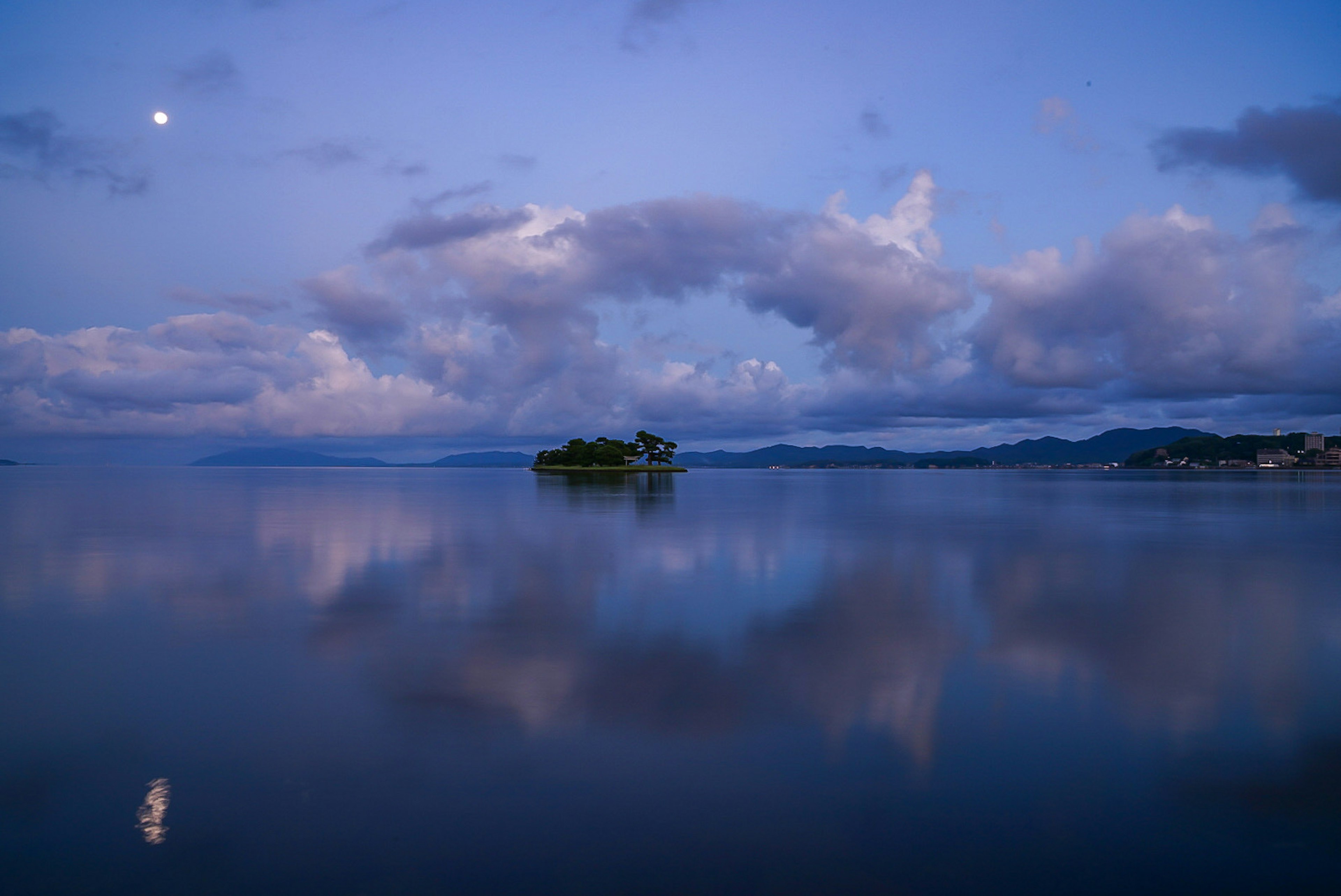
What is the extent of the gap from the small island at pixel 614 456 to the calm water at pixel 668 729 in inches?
4912

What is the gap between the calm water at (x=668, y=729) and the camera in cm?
548

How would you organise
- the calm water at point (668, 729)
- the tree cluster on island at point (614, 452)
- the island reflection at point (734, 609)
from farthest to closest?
the tree cluster on island at point (614, 452)
the island reflection at point (734, 609)
the calm water at point (668, 729)

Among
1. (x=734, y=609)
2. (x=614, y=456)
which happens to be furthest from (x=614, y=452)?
(x=734, y=609)

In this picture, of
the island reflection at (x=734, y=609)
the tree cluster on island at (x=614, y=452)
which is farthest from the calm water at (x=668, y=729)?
the tree cluster on island at (x=614, y=452)

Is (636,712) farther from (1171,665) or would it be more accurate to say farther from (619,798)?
(1171,665)

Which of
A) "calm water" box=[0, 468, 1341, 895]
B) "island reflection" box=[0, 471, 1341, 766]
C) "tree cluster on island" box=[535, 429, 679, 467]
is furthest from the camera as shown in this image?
"tree cluster on island" box=[535, 429, 679, 467]

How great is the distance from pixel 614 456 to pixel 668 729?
5444 inches

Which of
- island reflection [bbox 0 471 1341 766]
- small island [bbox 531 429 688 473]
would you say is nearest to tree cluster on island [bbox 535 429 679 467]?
small island [bbox 531 429 688 473]

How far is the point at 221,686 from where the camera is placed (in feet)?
31.6

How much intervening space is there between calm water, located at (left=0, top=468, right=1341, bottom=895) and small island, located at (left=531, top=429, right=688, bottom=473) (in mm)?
124765

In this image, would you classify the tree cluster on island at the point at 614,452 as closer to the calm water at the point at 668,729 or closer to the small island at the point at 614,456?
the small island at the point at 614,456

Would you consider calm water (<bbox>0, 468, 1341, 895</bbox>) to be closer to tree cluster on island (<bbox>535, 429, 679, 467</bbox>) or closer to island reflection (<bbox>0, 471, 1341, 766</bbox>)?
island reflection (<bbox>0, 471, 1341, 766</bbox>)

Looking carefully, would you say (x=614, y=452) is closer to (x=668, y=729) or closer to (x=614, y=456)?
(x=614, y=456)

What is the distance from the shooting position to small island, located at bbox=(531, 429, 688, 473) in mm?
145375
